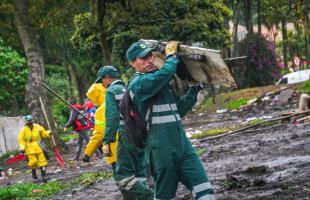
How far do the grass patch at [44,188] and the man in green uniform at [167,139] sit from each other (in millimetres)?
6036

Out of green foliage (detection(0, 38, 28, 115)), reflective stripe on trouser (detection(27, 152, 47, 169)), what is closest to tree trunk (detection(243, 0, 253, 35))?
green foliage (detection(0, 38, 28, 115))

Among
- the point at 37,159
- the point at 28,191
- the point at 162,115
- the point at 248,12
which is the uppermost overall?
the point at 248,12

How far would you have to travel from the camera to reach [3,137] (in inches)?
1113

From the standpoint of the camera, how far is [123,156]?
→ 7.49 metres

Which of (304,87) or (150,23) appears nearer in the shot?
(150,23)

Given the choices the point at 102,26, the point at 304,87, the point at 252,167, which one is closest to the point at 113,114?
the point at 252,167

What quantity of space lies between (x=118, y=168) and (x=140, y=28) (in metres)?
12.1

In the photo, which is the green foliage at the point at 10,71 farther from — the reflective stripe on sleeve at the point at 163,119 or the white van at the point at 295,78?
the reflective stripe on sleeve at the point at 163,119

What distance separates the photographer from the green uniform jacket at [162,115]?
5.71m

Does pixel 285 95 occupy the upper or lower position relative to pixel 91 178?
upper

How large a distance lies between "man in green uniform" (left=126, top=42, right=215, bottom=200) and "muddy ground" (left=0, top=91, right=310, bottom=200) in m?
1.56

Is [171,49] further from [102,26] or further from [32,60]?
[32,60]

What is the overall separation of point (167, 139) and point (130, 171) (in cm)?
187

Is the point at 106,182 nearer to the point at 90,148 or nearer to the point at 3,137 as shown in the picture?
the point at 90,148
